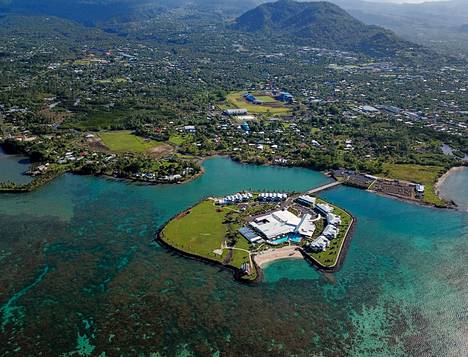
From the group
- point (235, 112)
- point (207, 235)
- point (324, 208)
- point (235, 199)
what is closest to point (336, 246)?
point (324, 208)

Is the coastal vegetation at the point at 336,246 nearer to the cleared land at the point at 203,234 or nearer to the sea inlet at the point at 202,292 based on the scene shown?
the sea inlet at the point at 202,292

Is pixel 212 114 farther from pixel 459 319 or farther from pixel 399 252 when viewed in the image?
pixel 459 319

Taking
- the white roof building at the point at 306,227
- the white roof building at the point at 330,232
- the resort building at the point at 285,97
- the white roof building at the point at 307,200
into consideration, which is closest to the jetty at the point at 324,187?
the white roof building at the point at 307,200

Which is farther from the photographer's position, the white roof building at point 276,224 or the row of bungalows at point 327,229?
the white roof building at point 276,224

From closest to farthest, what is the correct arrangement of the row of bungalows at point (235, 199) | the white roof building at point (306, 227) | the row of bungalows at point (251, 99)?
the white roof building at point (306, 227)
the row of bungalows at point (235, 199)
the row of bungalows at point (251, 99)

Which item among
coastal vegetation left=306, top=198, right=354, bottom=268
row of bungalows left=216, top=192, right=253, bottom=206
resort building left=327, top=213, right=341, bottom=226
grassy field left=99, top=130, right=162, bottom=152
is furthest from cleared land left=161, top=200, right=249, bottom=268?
grassy field left=99, top=130, right=162, bottom=152

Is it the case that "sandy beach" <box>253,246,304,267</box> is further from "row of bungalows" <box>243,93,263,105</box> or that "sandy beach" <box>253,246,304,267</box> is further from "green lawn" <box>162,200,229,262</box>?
"row of bungalows" <box>243,93,263,105</box>
